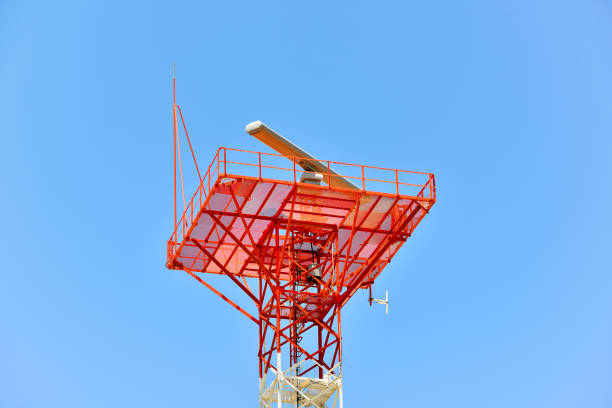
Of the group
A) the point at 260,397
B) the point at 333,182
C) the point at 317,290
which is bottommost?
the point at 260,397

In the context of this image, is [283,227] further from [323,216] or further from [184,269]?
[184,269]

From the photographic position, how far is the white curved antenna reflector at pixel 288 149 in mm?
67000

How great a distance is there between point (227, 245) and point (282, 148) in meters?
6.97

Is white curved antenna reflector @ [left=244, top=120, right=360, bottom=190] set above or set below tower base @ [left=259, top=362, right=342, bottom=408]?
above

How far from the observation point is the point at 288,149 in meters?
67.5

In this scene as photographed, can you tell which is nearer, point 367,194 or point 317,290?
point 367,194

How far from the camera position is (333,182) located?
223ft

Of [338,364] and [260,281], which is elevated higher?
[260,281]

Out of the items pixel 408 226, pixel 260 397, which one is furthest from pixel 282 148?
pixel 260 397

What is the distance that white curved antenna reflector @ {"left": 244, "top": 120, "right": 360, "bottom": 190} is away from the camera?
67.0m

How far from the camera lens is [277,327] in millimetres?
67125

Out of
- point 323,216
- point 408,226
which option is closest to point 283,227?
point 323,216

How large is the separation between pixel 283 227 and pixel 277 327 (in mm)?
5202

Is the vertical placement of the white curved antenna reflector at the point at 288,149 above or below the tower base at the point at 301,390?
above
